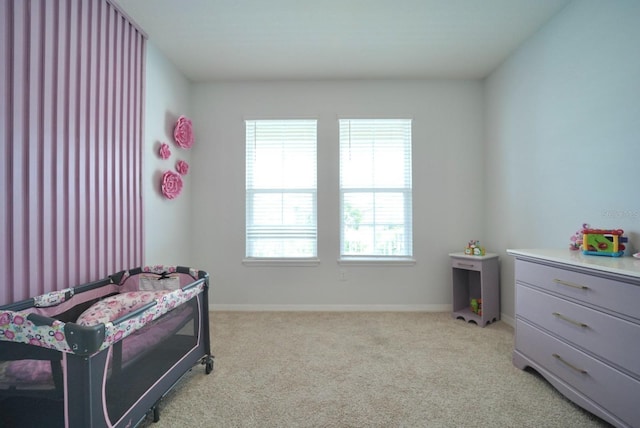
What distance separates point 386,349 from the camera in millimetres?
2209

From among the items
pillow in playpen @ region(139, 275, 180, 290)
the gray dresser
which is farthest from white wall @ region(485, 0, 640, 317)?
pillow in playpen @ region(139, 275, 180, 290)

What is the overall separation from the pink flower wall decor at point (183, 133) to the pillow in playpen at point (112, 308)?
1603 millimetres

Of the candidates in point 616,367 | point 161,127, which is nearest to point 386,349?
point 616,367

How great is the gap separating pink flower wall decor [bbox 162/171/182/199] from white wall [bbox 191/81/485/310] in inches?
16.0

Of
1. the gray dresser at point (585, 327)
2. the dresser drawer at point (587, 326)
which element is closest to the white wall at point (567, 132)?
the gray dresser at point (585, 327)

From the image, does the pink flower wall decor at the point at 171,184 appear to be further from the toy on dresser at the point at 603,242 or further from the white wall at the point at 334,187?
the toy on dresser at the point at 603,242

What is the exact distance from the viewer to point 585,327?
4.76ft

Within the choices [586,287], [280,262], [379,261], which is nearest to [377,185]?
[379,261]

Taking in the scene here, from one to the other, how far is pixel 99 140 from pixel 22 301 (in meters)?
1.09

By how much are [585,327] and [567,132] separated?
1.45 metres

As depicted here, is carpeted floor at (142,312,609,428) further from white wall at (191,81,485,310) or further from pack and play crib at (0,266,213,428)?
white wall at (191,81,485,310)

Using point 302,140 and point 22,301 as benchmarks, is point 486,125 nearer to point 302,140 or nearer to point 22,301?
point 302,140

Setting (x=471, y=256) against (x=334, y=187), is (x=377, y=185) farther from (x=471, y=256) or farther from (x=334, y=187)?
(x=471, y=256)

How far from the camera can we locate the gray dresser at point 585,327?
1254 millimetres
